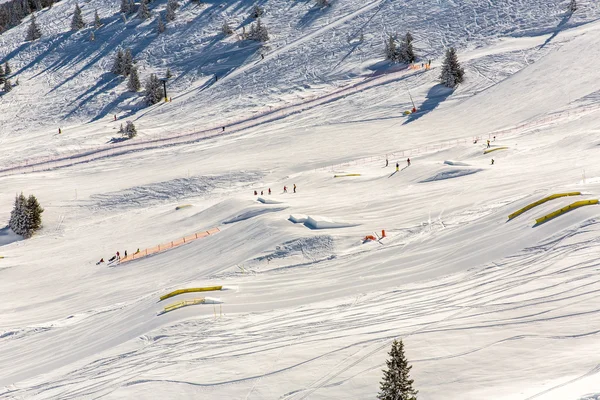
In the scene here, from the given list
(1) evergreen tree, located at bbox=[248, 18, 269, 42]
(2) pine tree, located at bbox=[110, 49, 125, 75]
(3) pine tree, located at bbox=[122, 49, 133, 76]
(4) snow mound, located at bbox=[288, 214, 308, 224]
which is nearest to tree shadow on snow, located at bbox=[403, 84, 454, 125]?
(4) snow mound, located at bbox=[288, 214, 308, 224]

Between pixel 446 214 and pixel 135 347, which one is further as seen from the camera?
pixel 446 214

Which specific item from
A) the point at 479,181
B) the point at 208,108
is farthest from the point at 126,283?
the point at 208,108

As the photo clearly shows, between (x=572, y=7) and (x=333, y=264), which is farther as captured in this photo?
(x=572, y=7)

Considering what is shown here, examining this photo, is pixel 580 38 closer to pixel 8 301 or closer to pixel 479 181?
pixel 479 181

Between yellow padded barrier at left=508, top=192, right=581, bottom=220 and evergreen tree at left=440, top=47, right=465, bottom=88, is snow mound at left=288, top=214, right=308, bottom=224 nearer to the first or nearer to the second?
yellow padded barrier at left=508, top=192, right=581, bottom=220

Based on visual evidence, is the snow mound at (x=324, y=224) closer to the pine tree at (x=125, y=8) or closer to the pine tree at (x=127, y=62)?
the pine tree at (x=127, y=62)

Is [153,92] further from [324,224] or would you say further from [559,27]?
[559,27]

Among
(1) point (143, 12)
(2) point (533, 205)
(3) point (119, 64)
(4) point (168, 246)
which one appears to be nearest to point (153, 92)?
→ (3) point (119, 64)

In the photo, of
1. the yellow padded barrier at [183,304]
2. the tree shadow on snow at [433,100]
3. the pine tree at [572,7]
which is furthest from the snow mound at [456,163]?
the pine tree at [572,7]
